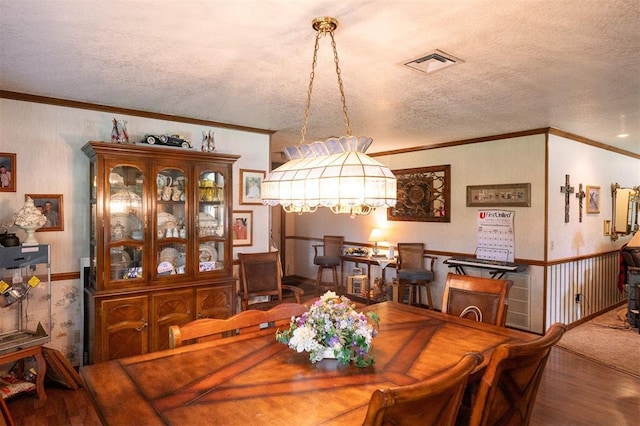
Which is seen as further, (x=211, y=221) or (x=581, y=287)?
(x=581, y=287)

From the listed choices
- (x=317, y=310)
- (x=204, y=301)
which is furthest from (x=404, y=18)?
(x=204, y=301)

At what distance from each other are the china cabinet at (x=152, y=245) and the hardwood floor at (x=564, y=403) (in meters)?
0.38

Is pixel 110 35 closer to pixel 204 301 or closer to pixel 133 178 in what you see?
pixel 133 178

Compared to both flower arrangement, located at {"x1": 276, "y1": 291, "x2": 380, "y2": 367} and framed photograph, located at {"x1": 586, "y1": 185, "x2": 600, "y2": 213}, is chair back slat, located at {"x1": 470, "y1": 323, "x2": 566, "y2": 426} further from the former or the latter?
framed photograph, located at {"x1": 586, "y1": 185, "x2": 600, "y2": 213}

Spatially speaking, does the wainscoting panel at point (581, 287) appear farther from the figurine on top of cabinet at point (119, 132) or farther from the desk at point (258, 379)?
the figurine on top of cabinet at point (119, 132)

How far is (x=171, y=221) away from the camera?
141 inches

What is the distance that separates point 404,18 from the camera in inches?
75.6

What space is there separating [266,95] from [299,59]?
0.82 m

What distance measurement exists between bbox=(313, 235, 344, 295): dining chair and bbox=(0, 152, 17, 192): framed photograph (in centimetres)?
432

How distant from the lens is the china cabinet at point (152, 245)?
3.17 metres

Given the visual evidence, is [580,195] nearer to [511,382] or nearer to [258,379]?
[511,382]

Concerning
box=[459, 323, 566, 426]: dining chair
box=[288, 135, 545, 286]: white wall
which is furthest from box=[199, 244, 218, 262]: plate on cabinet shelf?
box=[288, 135, 545, 286]: white wall

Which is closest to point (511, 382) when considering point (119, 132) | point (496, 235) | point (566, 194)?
point (119, 132)

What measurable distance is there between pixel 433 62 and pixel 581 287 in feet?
13.9
